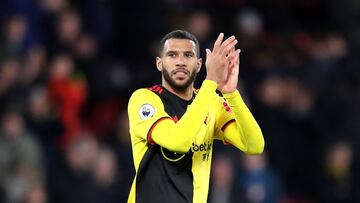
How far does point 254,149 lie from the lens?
22.6ft

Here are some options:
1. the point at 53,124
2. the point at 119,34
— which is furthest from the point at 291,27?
the point at 53,124

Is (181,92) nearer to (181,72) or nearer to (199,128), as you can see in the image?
(181,72)

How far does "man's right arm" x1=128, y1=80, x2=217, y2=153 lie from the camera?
6285mm

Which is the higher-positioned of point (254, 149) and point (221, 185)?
point (254, 149)

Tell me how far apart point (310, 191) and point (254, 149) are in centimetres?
619

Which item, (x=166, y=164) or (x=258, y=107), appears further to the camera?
(x=258, y=107)

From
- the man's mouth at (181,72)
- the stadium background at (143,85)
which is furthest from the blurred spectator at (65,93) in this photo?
the man's mouth at (181,72)

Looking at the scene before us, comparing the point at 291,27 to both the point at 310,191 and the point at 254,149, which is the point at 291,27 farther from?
the point at 254,149

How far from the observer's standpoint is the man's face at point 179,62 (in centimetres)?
661

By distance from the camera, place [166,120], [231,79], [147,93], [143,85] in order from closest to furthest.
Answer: [166,120] < [147,93] < [231,79] < [143,85]

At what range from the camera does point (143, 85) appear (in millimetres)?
12758

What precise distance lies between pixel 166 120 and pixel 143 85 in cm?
630

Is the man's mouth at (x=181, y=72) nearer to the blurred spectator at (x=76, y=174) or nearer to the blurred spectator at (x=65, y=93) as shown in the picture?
the blurred spectator at (x=76, y=174)

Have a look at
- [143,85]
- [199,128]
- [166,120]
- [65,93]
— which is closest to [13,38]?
[65,93]
